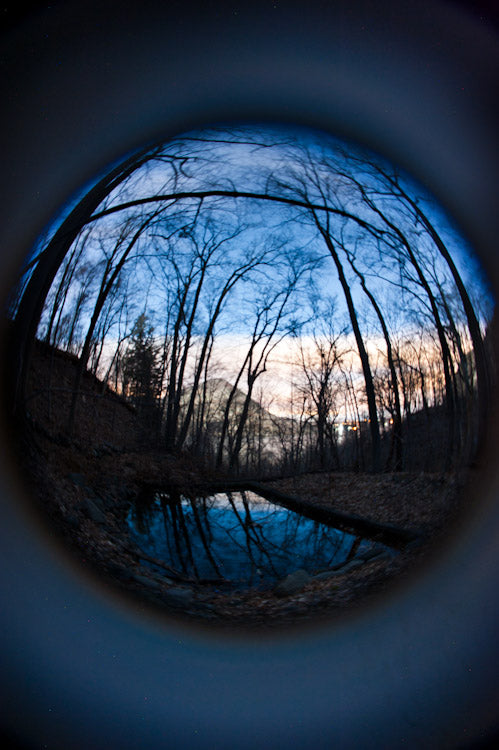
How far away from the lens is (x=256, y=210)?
1.56 meters

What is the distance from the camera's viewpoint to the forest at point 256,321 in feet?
4.92

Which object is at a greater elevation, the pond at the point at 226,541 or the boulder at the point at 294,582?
the pond at the point at 226,541

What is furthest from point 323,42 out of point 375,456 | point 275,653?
point 275,653

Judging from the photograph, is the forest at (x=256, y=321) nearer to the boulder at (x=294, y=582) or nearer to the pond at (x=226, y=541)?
the pond at (x=226, y=541)

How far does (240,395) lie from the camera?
5.03 feet

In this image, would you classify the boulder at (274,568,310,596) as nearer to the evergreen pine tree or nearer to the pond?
the pond

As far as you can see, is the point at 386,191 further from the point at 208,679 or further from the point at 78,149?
the point at 208,679

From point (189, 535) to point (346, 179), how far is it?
5.43 feet

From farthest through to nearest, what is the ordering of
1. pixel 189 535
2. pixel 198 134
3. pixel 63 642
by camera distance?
pixel 198 134
pixel 63 642
pixel 189 535

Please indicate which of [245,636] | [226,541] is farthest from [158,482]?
[245,636]

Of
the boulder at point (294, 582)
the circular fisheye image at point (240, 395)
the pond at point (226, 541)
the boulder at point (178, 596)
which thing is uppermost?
the circular fisheye image at point (240, 395)

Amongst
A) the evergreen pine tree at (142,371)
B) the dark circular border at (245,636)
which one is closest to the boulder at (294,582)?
the dark circular border at (245,636)

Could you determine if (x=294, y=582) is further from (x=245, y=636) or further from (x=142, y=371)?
(x=142, y=371)

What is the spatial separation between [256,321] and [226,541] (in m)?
0.88
